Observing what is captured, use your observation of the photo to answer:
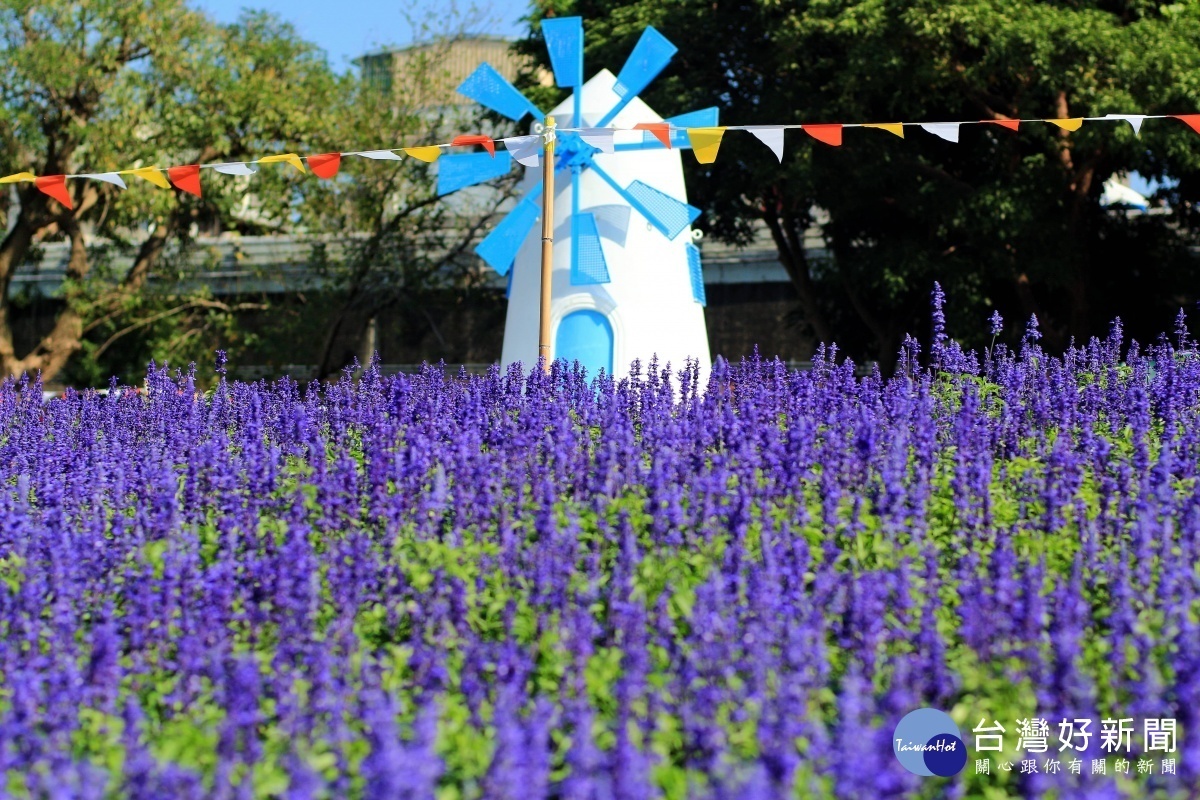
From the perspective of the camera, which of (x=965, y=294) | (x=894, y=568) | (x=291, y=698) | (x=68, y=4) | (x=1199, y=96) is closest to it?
(x=291, y=698)

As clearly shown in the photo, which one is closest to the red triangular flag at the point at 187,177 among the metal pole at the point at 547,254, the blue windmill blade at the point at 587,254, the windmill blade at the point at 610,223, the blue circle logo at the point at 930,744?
the metal pole at the point at 547,254

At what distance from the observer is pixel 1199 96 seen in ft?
59.6

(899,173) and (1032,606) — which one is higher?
(899,173)

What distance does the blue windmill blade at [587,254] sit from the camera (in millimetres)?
15555

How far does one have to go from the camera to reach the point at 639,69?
16781 millimetres

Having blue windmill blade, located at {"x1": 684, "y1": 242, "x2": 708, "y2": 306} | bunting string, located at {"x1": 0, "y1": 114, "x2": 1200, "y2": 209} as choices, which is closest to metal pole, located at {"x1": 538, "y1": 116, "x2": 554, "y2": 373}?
bunting string, located at {"x1": 0, "y1": 114, "x2": 1200, "y2": 209}

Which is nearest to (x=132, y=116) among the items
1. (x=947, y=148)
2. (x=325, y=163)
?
(x=325, y=163)

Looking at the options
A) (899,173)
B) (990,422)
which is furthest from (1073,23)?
(990,422)

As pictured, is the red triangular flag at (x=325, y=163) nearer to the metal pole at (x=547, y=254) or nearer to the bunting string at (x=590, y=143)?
the bunting string at (x=590, y=143)

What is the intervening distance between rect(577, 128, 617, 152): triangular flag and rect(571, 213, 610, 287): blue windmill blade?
0.79 m

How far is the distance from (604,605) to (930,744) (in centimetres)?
134

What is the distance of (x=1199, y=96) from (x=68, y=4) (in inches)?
712

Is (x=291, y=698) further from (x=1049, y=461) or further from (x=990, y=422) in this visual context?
(x=990, y=422)

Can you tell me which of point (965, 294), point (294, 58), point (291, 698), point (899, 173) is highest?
point (294, 58)
